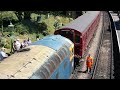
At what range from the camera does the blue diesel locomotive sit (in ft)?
27.1

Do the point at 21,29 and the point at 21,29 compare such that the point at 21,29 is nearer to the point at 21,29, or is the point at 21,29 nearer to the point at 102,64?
the point at 21,29

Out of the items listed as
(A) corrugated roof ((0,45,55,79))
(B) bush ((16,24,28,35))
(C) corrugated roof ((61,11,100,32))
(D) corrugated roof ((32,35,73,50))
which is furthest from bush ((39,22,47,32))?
(A) corrugated roof ((0,45,55,79))

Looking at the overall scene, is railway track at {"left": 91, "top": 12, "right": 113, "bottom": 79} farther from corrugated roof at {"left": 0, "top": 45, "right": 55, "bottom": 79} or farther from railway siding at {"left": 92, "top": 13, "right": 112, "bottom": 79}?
corrugated roof at {"left": 0, "top": 45, "right": 55, "bottom": 79}

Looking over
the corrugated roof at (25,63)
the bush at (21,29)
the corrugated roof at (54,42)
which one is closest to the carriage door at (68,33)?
the corrugated roof at (54,42)

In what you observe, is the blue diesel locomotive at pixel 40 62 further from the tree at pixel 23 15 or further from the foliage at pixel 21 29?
the tree at pixel 23 15

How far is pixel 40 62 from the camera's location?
31.7ft

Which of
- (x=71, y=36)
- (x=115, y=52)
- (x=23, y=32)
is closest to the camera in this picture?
(x=71, y=36)
